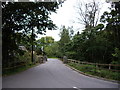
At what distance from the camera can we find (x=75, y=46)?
1128 inches

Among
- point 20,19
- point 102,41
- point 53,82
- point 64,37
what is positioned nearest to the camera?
point 53,82

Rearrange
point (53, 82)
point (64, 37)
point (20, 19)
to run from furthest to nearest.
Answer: point (64, 37) → point (20, 19) → point (53, 82)

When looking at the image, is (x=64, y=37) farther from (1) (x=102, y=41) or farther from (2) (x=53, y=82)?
(2) (x=53, y=82)

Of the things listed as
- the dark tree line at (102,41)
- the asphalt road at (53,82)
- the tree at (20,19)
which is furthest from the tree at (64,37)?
the asphalt road at (53,82)

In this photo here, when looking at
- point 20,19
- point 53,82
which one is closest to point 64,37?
point 20,19

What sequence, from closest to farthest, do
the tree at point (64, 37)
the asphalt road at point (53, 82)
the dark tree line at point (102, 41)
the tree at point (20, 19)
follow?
1. the asphalt road at point (53, 82)
2. the tree at point (20, 19)
3. the dark tree line at point (102, 41)
4. the tree at point (64, 37)

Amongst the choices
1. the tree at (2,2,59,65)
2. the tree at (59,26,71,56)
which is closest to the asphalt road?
the tree at (2,2,59,65)

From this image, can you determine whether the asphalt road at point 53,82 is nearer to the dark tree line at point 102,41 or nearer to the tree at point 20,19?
the tree at point 20,19

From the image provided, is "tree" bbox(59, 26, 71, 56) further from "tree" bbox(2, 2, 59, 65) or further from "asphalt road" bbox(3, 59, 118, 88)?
"asphalt road" bbox(3, 59, 118, 88)

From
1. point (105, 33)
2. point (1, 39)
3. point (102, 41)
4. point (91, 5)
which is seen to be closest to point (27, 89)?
point (1, 39)

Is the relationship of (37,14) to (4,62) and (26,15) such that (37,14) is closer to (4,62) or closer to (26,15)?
(26,15)

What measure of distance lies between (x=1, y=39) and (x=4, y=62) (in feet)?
8.42

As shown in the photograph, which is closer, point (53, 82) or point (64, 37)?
point (53, 82)

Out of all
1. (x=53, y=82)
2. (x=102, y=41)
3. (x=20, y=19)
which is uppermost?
(x=20, y=19)
